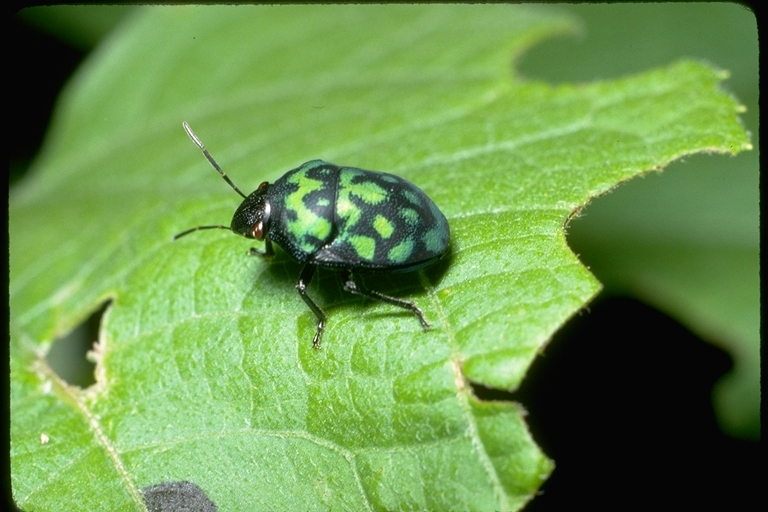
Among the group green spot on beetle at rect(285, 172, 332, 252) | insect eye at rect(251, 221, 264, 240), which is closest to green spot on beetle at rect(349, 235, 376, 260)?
green spot on beetle at rect(285, 172, 332, 252)

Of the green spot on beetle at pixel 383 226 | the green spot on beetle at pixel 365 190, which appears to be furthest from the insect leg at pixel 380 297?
the green spot on beetle at pixel 365 190

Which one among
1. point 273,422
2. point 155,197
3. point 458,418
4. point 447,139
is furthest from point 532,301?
point 155,197

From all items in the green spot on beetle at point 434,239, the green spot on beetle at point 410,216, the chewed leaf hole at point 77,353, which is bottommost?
the chewed leaf hole at point 77,353

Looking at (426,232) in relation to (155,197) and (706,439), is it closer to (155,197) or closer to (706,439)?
(155,197)

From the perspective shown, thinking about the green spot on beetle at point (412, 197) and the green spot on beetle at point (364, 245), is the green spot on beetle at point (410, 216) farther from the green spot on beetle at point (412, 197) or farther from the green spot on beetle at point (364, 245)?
the green spot on beetle at point (364, 245)

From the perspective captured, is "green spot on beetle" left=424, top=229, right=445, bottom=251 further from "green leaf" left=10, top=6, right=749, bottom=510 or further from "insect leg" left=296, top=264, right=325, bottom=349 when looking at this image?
"insect leg" left=296, top=264, right=325, bottom=349
